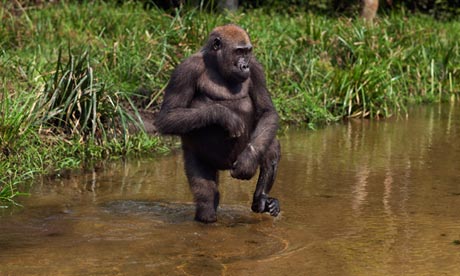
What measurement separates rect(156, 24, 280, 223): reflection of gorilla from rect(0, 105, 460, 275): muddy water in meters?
0.25

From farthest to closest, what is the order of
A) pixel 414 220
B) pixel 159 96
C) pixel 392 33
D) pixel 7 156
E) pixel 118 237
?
pixel 392 33 < pixel 159 96 < pixel 7 156 < pixel 414 220 < pixel 118 237

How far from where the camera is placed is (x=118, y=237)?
17.8 feet

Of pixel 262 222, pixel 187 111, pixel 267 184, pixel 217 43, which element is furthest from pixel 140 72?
pixel 262 222

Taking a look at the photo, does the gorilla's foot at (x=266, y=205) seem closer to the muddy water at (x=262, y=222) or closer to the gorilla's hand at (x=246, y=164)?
the muddy water at (x=262, y=222)

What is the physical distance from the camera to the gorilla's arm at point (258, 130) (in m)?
5.71

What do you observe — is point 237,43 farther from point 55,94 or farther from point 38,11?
point 38,11

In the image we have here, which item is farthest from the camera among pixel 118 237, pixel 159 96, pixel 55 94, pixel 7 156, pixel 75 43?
pixel 75 43

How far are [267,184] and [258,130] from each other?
39 centimetres

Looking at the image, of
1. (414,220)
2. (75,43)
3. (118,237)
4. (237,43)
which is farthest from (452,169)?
(75,43)

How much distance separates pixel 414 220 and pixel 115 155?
3.19m

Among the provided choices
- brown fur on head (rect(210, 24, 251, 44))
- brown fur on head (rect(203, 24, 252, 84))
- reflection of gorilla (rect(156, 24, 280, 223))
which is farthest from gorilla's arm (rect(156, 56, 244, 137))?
brown fur on head (rect(210, 24, 251, 44))

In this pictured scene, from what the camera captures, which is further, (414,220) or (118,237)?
(414,220)

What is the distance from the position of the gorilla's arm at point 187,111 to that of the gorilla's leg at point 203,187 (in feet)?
0.84

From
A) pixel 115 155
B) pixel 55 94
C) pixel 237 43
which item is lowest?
pixel 115 155
